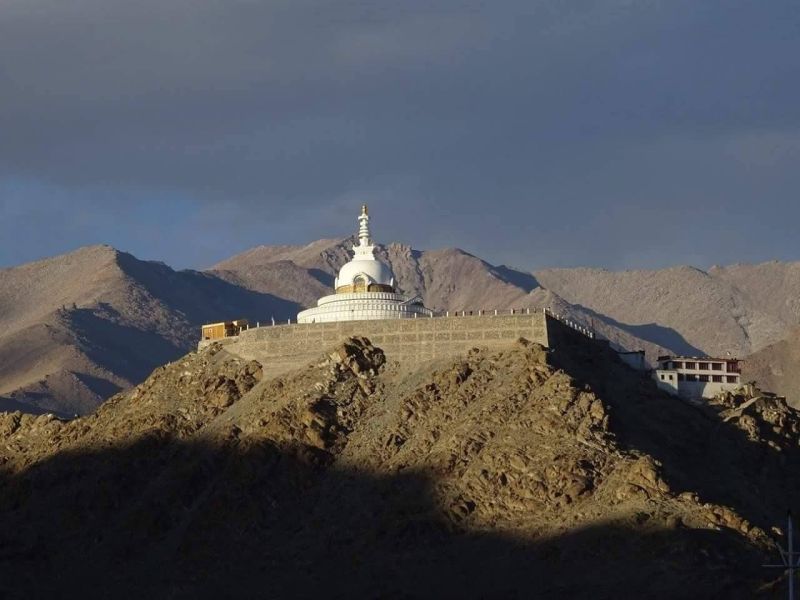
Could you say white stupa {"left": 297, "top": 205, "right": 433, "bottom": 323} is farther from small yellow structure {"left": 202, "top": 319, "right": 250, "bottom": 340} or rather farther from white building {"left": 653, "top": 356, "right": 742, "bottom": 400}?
white building {"left": 653, "top": 356, "right": 742, "bottom": 400}

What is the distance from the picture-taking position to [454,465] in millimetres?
140250

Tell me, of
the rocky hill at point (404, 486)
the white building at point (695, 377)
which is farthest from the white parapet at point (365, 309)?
the white building at point (695, 377)

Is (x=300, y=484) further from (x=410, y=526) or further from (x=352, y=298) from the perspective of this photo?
(x=352, y=298)

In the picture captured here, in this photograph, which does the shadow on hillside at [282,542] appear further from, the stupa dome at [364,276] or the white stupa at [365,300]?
the stupa dome at [364,276]

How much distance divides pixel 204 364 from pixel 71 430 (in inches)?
423

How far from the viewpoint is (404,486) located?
14062 centimetres

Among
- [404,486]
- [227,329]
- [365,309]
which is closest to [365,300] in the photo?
[365,309]

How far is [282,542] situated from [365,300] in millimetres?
26812

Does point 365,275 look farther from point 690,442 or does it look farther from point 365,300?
point 690,442

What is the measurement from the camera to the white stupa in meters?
161

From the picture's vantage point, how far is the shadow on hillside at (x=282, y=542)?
5030 inches

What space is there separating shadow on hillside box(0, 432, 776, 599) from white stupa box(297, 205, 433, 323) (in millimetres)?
16677

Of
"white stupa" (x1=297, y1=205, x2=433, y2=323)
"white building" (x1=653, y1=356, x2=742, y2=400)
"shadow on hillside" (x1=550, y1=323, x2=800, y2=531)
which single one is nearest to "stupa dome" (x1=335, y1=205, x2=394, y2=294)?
"white stupa" (x1=297, y1=205, x2=433, y2=323)

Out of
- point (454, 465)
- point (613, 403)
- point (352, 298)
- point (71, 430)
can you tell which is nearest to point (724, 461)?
point (613, 403)
